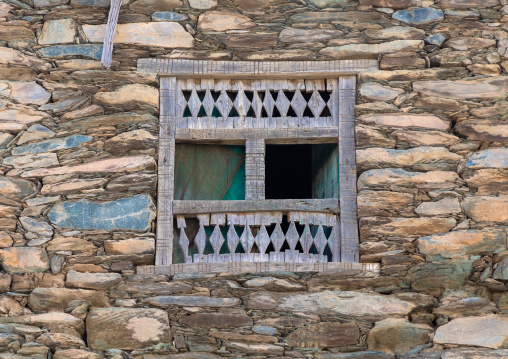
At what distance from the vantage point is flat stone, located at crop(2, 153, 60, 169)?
549 centimetres

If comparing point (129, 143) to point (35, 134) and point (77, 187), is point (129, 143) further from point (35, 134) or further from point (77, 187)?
point (35, 134)

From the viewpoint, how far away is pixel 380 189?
A: 5367 mm

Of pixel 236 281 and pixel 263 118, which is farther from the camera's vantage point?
pixel 263 118

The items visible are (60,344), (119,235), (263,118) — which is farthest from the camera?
(263,118)

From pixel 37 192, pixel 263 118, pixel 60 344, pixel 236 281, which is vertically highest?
pixel 263 118

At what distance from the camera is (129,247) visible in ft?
17.3

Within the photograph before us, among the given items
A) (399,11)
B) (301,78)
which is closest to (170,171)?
(301,78)

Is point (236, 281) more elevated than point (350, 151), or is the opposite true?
point (350, 151)

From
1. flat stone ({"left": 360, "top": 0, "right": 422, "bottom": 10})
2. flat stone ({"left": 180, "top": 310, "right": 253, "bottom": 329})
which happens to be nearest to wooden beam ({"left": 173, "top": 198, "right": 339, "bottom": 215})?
flat stone ({"left": 180, "top": 310, "right": 253, "bottom": 329})

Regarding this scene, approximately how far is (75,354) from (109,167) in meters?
1.19

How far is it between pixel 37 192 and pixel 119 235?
2.00 feet

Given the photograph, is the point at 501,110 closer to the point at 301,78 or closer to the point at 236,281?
the point at 301,78

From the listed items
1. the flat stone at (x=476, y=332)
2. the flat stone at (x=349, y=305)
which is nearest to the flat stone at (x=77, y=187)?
the flat stone at (x=349, y=305)

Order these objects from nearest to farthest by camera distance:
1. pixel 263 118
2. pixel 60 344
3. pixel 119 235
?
pixel 60 344 → pixel 119 235 → pixel 263 118
